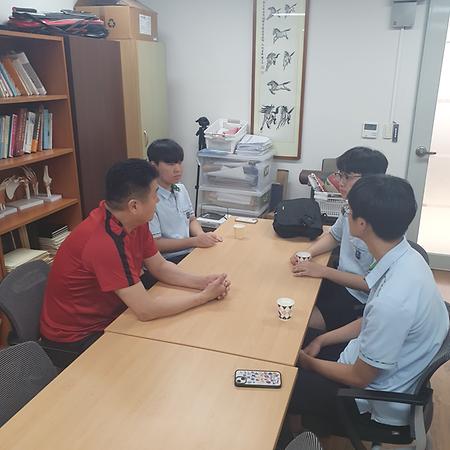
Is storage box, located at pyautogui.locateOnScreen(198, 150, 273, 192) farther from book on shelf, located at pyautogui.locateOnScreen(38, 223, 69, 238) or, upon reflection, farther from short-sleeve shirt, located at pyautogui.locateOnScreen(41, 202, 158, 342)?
short-sleeve shirt, located at pyautogui.locateOnScreen(41, 202, 158, 342)

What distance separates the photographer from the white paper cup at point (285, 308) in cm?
168

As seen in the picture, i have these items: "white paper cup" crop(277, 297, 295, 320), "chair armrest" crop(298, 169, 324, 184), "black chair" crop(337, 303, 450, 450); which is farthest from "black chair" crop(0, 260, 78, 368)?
"chair armrest" crop(298, 169, 324, 184)

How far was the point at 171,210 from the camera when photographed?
100 inches

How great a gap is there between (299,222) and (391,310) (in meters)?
1.21

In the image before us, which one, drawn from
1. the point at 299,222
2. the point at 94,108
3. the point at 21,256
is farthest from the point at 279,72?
the point at 21,256

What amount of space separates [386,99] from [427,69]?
0.35m

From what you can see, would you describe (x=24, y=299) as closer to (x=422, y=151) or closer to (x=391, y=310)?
(x=391, y=310)

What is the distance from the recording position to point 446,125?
3.54 m

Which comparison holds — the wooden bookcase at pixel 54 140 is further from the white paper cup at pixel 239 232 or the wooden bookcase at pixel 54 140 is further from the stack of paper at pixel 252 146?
the stack of paper at pixel 252 146

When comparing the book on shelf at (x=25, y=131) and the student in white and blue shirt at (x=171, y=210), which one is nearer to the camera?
the student in white and blue shirt at (x=171, y=210)

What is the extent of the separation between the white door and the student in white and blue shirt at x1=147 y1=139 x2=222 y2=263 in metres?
2.03

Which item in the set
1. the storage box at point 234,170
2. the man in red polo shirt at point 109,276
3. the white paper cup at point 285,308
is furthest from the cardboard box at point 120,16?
the white paper cup at point 285,308

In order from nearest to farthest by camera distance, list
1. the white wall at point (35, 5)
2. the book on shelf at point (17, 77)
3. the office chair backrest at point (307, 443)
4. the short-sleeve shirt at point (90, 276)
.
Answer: the office chair backrest at point (307, 443) → the short-sleeve shirt at point (90, 276) → the book on shelf at point (17, 77) → the white wall at point (35, 5)

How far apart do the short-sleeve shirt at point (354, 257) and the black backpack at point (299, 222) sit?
0.23 m
